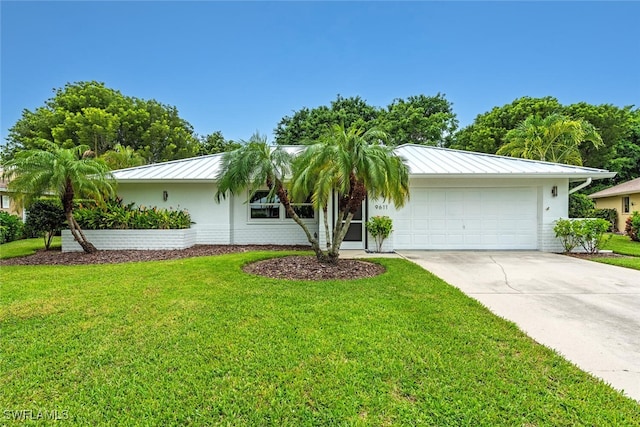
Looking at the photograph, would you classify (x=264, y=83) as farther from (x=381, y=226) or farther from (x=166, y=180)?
(x=381, y=226)

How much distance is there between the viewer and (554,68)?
59.4 ft

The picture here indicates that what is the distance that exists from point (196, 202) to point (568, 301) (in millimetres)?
11493

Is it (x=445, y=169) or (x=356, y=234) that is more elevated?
(x=445, y=169)

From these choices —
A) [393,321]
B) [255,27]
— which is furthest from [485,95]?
[393,321]

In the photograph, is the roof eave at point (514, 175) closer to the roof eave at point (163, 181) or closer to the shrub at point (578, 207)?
the shrub at point (578, 207)

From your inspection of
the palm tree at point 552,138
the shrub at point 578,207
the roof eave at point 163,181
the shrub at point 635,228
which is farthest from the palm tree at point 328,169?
the shrub at point 578,207

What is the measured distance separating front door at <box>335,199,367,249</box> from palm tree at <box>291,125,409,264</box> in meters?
3.73

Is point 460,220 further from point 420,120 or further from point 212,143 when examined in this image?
point 212,143

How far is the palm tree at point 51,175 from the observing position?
8.23 m

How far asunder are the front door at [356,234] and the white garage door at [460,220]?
1.18m

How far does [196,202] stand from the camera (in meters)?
11.9

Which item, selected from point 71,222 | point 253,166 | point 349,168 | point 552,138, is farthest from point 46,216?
point 552,138

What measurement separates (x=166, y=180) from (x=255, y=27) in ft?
26.7

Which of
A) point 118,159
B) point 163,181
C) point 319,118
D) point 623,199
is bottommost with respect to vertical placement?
point 623,199
